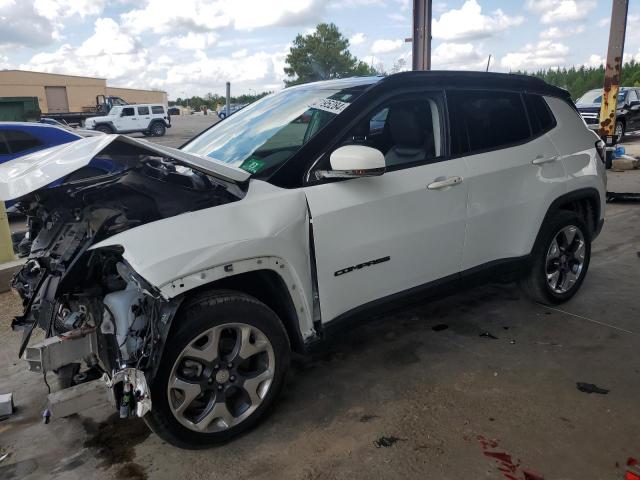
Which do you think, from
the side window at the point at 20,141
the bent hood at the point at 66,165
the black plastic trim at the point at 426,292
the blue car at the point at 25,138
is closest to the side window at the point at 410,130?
the black plastic trim at the point at 426,292

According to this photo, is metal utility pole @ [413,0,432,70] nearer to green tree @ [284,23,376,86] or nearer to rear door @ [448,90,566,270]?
rear door @ [448,90,566,270]

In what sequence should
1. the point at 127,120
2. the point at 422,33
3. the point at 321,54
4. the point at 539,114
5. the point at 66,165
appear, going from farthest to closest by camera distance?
the point at 321,54
the point at 127,120
the point at 422,33
the point at 539,114
the point at 66,165

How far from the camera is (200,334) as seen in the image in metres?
2.43

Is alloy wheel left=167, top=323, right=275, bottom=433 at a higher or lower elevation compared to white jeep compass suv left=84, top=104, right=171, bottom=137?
lower

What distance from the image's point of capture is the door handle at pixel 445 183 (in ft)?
10.4

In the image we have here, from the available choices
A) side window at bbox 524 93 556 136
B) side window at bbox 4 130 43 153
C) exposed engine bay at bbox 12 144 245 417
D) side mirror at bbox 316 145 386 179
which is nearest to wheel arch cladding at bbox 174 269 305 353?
exposed engine bay at bbox 12 144 245 417

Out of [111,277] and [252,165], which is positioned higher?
[252,165]

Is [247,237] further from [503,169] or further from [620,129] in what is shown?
[620,129]

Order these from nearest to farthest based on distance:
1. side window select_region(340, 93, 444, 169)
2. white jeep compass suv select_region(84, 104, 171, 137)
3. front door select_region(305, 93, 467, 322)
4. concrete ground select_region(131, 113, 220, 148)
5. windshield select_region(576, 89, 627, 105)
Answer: front door select_region(305, 93, 467, 322)
side window select_region(340, 93, 444, 169)
windshield select_region(576, 89, 627, 105)
concrete ground select_region(131, 113, 220, 148)
white jeep compass suv select_region(84, 104, 171, 137)

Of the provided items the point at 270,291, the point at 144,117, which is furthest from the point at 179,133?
the point at 270,291

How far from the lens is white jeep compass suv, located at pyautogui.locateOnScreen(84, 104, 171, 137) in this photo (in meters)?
30.3

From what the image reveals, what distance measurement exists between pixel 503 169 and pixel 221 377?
2326 mm

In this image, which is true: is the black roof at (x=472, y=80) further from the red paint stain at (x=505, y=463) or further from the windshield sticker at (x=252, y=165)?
the red paint stain at (x=505, y=463)

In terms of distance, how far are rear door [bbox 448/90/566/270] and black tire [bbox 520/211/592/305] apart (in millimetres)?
144
